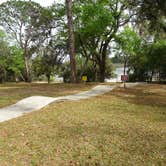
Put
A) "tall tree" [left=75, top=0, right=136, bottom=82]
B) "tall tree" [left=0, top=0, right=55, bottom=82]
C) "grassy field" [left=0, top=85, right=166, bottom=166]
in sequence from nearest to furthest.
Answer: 1. "grassy field" [left=0, top=85, right=166, bottom=166]
2. "tall tree" [left=75, top=0, right=136, bottom=82]
3. "tall tree" [left=0, top=0, right=55, bottom=82]

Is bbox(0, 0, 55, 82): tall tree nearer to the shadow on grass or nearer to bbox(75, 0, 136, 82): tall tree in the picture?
bbox(75, 0, 136, 82): tall tree

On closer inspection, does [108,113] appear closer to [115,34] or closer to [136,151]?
[136,151]

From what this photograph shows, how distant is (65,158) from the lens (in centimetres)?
492

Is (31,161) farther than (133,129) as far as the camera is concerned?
No

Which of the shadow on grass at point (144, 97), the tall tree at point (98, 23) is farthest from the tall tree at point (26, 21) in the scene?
the shadow on grass at point (144, 97)

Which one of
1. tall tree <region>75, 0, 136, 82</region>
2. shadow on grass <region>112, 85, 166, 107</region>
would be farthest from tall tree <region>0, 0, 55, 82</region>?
shadow on grass <region>112, 85, 166, 107</region>

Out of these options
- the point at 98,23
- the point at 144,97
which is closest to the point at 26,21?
the point at 98,23

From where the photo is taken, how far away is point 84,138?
5809mm

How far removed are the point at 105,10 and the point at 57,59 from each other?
1003 cm

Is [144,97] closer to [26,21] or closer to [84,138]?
[84,138]

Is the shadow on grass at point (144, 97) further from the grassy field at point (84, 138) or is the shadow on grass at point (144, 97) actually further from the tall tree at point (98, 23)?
the tall tree at point (98, 23)

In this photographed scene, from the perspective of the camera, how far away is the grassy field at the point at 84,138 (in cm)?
489

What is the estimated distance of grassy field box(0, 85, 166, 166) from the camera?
16.0ft

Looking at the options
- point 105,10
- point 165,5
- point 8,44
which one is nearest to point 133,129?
point 165,5
